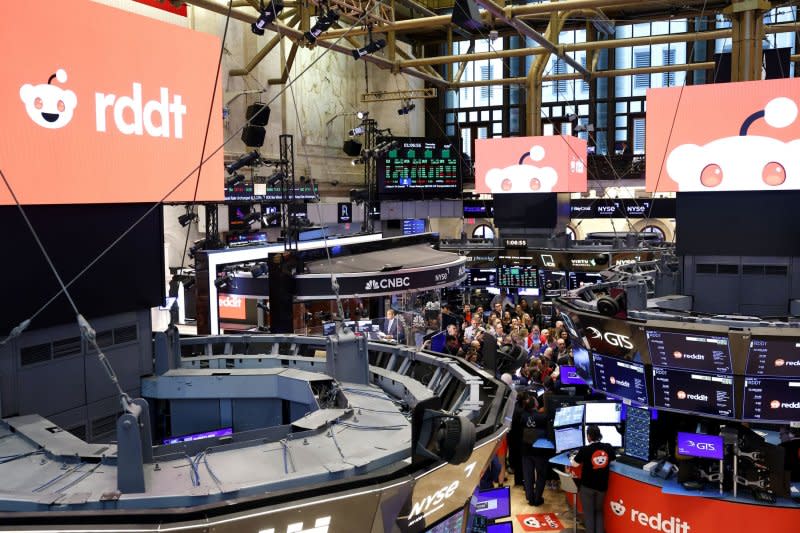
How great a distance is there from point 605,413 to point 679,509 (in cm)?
143

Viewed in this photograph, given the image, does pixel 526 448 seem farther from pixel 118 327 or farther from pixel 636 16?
pixel 636 16

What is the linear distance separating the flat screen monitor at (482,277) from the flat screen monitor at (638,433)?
1143 centimetres

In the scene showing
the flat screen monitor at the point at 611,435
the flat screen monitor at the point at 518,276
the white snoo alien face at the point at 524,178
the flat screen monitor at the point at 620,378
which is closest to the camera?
the flat screen monitor at the point at 620,378

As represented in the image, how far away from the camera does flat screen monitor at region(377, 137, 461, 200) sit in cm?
2523

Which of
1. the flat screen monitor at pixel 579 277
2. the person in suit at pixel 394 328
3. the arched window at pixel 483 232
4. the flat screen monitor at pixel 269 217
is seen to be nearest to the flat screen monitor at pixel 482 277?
the flat screen monitor at pixel 579 277

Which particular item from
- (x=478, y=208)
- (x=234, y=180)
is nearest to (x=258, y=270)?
(x=234, y=180)

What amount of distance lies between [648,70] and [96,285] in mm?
21237

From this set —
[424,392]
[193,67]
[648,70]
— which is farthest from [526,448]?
[648,70]

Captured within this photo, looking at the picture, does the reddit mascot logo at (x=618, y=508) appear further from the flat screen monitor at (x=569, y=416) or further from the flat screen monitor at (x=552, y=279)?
the flat screen monitor at (x=552, y=279)

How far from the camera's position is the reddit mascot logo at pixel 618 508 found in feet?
27.6

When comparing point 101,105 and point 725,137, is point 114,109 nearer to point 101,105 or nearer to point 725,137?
point 101,105

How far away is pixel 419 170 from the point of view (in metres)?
25.6

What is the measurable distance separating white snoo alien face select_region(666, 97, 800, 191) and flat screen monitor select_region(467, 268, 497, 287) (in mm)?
10028

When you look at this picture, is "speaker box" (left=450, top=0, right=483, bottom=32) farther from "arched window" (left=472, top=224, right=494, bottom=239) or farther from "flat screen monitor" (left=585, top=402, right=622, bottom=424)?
"arched window" (left=472, top=224, right=494, bottom=239)
